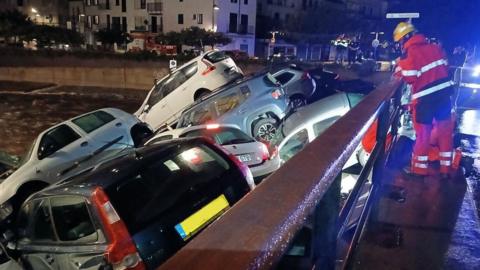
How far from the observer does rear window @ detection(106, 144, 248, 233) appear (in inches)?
150

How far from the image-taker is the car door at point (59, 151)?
8414 millimetres

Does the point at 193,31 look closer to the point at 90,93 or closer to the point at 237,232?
the point at 90,93

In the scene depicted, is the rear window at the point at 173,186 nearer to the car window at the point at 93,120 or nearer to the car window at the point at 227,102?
the car window at the point at 227,102

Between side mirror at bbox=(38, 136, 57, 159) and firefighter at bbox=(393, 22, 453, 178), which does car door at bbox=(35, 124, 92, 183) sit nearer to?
side mirror at bbox=(38, 136, 57, 159)

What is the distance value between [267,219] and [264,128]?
8.58 m

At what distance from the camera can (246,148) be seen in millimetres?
7715

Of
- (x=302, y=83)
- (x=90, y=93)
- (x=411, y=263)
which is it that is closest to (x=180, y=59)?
(x=90, y=93)

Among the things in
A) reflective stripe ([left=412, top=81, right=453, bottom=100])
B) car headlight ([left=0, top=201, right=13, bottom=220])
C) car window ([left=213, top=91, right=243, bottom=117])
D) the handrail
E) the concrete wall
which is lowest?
the concrete wall

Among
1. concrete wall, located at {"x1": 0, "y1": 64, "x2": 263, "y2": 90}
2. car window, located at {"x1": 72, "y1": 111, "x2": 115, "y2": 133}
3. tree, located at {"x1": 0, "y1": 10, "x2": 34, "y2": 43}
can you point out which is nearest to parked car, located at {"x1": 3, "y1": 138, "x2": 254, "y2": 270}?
car window, located at {"x1": 72, "y1": 111, "x2": 115, "y2": 133}

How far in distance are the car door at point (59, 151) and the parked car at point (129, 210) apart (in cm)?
405

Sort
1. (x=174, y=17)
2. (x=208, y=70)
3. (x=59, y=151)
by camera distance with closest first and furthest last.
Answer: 1. (x=59, y=151)
2. (x=208, y=70)
3. (x=174, y=17)

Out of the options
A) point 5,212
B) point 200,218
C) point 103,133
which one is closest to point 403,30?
point 200,218

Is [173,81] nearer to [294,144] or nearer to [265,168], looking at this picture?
[265,168]

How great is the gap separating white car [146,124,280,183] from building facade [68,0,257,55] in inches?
1552
